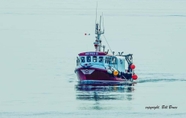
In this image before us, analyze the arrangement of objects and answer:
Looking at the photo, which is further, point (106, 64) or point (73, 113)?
point (106, 64)

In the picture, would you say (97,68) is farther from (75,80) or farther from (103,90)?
(75,80)

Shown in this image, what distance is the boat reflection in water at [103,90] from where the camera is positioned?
87.9 m

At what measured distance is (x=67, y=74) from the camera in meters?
111

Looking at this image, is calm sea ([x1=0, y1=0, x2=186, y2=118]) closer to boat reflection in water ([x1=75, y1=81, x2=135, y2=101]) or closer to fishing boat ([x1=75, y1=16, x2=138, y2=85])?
boat reflection in water ([x1=75, y1=81, x2=135, y2=101])

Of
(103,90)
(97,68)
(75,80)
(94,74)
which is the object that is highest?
(97,68)

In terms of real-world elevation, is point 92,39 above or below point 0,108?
above

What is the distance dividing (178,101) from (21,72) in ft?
96.3

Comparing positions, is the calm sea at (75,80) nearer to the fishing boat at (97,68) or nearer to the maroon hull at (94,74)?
the maroon hull at (94,74)

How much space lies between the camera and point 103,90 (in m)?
Result: 93.1

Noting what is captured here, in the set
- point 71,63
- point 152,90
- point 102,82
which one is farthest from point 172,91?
point 71,63

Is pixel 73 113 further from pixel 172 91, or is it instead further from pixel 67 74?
pixel 67 74

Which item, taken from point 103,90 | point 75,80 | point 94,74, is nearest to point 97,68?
point 94,74

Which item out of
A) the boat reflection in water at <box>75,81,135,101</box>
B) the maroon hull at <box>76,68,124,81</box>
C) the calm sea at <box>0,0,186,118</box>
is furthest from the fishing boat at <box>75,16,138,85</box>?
the calm sea at <box>0,0,186,118</box>

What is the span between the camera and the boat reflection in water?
288 ft
